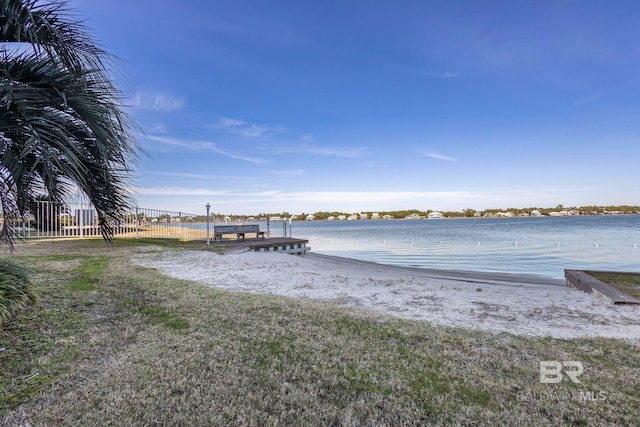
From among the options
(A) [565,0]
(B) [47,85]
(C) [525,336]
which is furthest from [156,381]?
(A) [565,0]

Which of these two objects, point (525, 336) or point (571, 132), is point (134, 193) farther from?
point (571, 132)

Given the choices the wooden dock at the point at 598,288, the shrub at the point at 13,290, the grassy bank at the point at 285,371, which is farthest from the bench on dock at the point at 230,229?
the wooden dock at the point at 598,288

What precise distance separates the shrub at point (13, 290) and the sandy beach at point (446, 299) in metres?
2.72

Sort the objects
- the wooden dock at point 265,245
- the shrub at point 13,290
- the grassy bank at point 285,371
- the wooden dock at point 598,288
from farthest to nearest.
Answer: the wooden dock at point 265,245
the wooden dock at point 598,288
the shrub at point 13,290
the grassy bank at point 285,371

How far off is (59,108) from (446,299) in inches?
222

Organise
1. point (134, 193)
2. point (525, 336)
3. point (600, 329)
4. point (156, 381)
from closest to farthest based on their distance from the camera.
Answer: point (156, 381) → point (134, 193) → point (525, 336) → point (600, 329)

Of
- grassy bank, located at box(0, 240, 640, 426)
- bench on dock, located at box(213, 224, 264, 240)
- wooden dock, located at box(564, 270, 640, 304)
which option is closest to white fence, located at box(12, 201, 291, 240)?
bench on dock, located at box(213, 224, 264, 240)

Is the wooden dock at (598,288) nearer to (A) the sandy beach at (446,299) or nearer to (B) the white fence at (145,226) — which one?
(A) the sandy beach at (446,299)

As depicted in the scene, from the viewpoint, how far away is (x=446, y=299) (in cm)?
524

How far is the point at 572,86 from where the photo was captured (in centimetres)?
1262

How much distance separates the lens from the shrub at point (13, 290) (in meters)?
3.40

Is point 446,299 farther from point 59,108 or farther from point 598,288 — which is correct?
point 59,108

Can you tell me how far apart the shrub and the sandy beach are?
2717 mm

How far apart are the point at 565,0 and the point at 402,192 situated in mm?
30164
